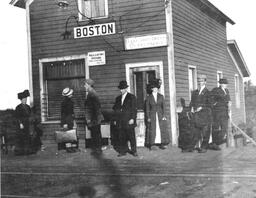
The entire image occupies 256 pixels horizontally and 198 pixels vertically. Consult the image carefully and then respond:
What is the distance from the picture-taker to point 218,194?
5.60 meters

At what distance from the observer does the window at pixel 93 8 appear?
12.9 meters

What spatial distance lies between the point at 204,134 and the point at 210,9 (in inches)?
298

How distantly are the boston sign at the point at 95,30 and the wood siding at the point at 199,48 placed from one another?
1.98 m

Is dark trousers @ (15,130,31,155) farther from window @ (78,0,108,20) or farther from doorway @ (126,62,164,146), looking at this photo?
window @ (78,0,108,20)

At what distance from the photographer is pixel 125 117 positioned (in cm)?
977

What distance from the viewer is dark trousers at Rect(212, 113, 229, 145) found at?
32.8 ft

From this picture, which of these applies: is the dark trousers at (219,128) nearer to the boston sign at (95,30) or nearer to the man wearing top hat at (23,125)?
the boston sign at (95,30)

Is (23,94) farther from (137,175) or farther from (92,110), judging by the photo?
(137,175)

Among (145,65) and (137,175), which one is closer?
(137,175)

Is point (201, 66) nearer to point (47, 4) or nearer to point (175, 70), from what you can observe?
point (175, 70)

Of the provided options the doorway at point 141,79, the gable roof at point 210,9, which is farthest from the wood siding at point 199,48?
the doorway at point 141,79

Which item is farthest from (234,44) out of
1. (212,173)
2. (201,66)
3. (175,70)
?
(212,173)

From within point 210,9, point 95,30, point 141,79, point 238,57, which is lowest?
point 141,79

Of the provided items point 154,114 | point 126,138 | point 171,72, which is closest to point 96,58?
point 171,72
